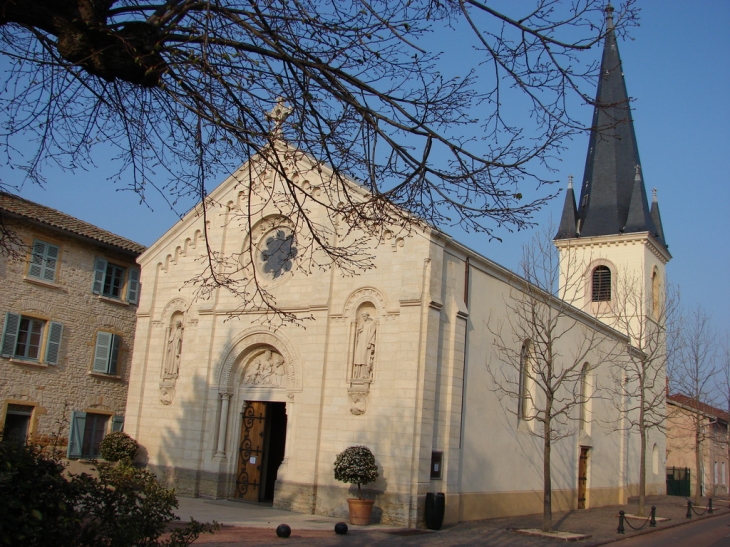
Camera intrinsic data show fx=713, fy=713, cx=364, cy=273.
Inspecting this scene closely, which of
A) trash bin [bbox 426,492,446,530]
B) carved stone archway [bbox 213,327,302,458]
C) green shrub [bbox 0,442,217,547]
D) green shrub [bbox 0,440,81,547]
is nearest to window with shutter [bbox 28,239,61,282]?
carved stone archway [bbox 213,327,302,458]

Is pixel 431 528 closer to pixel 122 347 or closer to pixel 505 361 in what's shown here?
pixel 505 361

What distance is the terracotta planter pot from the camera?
16.2 m

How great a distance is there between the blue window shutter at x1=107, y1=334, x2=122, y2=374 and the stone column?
267 inches

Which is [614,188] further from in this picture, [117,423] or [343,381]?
[117,423]

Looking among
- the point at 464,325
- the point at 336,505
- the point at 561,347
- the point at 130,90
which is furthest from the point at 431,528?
the point at 130,90

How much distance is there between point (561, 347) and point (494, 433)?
5735 millimetres

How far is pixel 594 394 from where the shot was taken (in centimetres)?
2716

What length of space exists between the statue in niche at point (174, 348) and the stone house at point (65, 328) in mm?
3434

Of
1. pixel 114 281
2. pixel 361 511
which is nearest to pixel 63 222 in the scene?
pixel 114 281

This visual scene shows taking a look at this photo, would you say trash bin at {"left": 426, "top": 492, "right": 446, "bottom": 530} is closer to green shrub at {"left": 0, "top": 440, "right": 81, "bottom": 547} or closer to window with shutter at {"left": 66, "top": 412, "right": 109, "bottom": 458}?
green shrub at {"left": 0, "top": 440, "right": 81, "bottom": 547}

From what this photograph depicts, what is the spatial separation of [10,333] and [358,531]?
43.1 feet

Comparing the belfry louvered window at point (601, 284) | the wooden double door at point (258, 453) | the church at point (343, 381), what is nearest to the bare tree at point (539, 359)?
the church at point (343, 381)

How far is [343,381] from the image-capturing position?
60.1 feet

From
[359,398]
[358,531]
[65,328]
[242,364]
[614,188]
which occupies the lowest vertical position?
[358,531]
